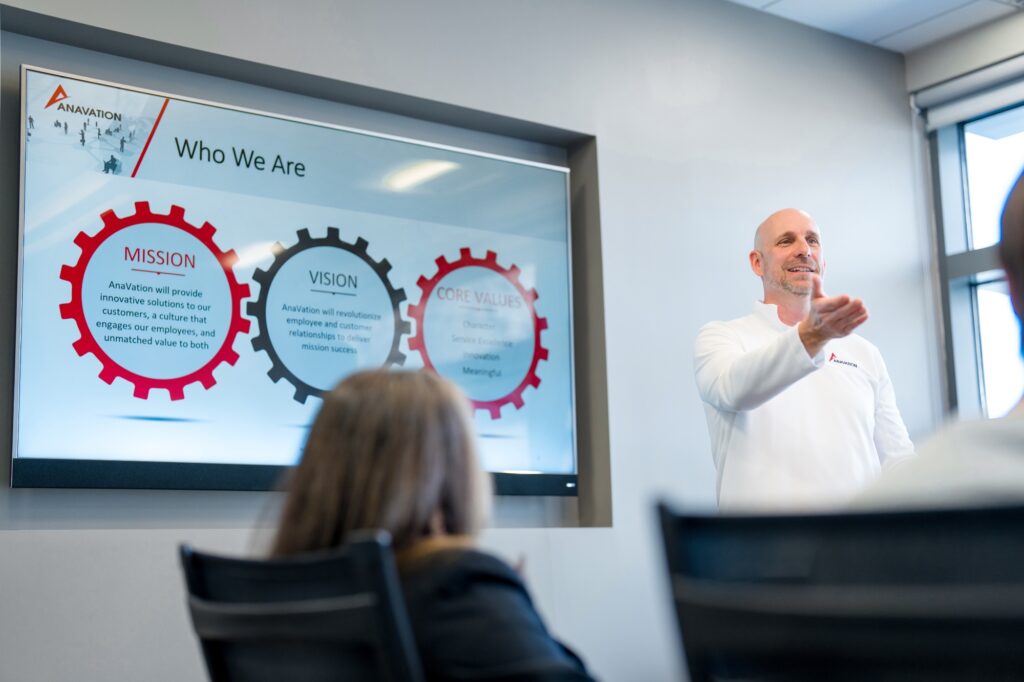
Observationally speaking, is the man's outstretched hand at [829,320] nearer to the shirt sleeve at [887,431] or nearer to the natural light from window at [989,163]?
the shirt sleeve at [887,431]

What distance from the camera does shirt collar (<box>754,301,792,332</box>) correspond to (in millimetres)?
3314

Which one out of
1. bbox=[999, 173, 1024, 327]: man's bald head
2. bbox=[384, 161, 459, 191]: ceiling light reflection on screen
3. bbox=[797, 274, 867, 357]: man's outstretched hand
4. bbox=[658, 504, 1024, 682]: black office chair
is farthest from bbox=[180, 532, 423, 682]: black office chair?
bbox=[384, 161, 459, 191]: ceiling light reflection on screen

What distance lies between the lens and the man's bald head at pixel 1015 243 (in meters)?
1.10

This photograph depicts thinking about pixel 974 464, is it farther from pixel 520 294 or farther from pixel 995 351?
pixel 995 351

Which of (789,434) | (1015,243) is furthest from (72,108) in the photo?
(1015,243)

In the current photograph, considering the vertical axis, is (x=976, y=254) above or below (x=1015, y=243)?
above

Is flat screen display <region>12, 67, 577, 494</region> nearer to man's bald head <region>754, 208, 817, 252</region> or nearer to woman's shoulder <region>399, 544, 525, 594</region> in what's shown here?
man's bald head <region>754, 208, 817, 252</region>

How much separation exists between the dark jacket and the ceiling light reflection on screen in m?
2.56

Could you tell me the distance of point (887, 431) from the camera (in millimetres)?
3256

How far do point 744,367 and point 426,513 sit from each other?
175cm

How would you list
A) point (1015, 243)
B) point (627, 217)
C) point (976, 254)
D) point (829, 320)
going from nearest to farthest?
point (1015, 243) → point (829, 320) → point (627, 217) → point (976, 254)

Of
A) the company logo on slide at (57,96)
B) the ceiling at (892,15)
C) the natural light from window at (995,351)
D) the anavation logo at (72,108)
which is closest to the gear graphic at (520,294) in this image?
the anavation logo at (72,108)

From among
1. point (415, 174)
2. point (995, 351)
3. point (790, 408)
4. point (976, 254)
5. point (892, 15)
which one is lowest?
point (790, 408)

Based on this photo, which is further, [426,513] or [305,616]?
[426,513]
